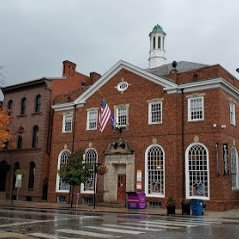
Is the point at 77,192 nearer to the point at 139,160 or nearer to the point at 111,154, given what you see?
the point at 111,154

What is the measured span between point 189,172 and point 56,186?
518 inches

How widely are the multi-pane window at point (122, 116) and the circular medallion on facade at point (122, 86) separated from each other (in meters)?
1.50

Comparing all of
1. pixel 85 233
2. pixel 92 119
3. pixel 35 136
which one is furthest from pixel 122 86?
pixel 85 233

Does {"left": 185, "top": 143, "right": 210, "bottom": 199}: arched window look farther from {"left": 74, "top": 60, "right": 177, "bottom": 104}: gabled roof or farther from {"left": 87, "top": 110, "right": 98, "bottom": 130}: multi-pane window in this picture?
{"left": 87, "top": 110, "right": 98, "bottom": 130}: multi-pane window

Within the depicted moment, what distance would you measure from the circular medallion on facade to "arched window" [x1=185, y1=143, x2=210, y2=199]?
766 centimetres

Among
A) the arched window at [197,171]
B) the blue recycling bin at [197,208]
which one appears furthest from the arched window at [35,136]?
the blue recycling bin at [197,208]

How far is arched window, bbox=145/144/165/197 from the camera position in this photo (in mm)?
27156

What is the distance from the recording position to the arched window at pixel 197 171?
25.4 meters

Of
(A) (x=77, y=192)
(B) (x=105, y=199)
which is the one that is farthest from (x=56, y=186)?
(B) (x=105, y=199)

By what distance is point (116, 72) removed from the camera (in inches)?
1241

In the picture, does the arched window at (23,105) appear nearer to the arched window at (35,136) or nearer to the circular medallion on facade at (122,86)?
the arched window at (35,136)

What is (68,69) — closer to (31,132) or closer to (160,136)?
(31,132)

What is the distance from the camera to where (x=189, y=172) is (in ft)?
86.1

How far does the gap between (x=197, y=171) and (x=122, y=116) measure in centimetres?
795
